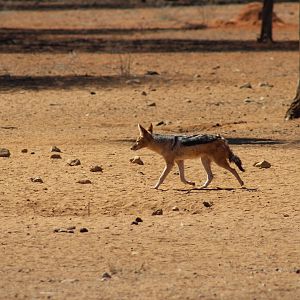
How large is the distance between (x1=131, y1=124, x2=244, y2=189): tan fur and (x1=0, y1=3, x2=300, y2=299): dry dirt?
208mm

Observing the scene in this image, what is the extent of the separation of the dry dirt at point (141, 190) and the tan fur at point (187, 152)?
21 centimetres

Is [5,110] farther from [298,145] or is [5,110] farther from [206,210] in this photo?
[206,210]

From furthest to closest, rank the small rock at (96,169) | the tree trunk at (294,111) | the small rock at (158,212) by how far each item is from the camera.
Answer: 1. the tree trunk at (294,111)
2. the small rock at (96,169)
3. the small rock at (158,212)

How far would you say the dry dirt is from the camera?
30.6 feet

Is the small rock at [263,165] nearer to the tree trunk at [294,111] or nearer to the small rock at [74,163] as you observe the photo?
the small rock at [74,163]

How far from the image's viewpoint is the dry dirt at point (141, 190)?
9328 millimetres

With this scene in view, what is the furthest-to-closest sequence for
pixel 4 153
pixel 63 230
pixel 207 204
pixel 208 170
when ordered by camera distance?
pixel 4 153
pixel 208 170
pixel 207 204
pixel 63 230

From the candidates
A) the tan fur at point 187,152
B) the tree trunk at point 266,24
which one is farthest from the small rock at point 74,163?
the tree trunk at point 266,24

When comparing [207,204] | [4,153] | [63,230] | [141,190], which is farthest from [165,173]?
[4,153]

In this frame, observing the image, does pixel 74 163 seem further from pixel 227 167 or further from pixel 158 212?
pixel 158 212

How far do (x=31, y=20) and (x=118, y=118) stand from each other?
101ft

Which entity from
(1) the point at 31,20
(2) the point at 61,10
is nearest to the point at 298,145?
(1) the point at 31,20

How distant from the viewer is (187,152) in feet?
40.5

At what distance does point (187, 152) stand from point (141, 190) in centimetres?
62
